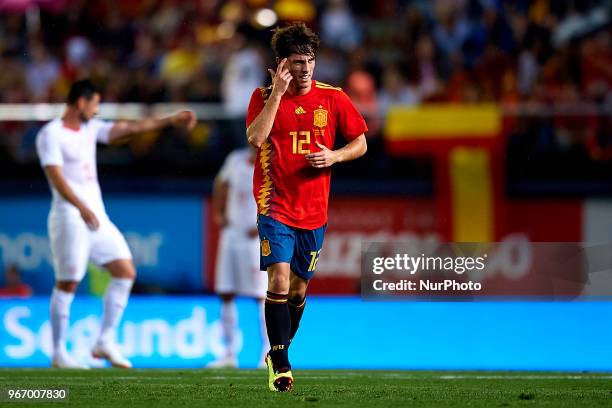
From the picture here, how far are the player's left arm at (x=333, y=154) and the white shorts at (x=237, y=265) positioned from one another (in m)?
4.86

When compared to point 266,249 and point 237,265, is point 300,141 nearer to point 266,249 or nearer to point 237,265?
point 266,249

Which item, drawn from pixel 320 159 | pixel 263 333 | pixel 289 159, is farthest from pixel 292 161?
pixel 263 333

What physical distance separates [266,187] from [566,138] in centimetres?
874

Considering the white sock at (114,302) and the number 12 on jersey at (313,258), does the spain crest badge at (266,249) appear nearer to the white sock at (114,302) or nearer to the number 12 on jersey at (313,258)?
the number 12 on jersey at (313,258)

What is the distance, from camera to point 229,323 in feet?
44.2

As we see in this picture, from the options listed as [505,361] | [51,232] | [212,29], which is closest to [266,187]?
[51,232]

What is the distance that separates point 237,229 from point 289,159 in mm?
5296

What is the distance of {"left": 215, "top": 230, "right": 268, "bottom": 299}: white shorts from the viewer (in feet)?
45.2

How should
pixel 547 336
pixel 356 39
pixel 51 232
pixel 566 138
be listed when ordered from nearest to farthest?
pixel 51 232
pixel 547 336
pixel 566 138
pixel 356 39

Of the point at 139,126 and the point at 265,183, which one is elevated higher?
the point at 139,126

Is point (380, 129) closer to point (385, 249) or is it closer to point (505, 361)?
point (385, 249)

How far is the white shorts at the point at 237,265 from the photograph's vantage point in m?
13.8

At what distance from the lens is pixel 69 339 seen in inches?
543

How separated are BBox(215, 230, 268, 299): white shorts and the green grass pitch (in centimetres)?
210
